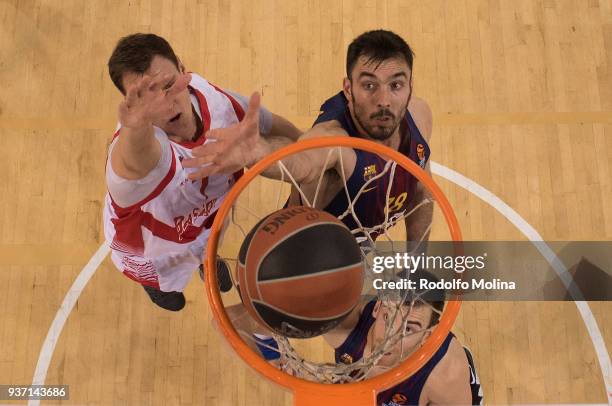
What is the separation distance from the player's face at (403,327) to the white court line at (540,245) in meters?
1.17

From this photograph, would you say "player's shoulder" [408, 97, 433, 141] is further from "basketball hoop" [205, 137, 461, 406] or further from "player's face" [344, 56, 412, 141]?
"basketball hoop" [205, 137, 461, 406]

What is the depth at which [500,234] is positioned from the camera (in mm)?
3516

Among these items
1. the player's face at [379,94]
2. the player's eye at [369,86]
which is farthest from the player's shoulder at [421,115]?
the player's eye at [369,86]

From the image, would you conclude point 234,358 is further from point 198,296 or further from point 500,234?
point 500,234

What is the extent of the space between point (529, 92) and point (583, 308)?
134 centimetres

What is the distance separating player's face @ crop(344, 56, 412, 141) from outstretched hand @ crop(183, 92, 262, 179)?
1.79 ft

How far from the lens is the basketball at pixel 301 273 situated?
1999 millimetres

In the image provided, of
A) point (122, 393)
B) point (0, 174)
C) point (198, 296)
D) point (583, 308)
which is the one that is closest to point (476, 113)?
point (583, 308)

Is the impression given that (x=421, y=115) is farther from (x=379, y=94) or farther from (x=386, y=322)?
(x=386, y=322)

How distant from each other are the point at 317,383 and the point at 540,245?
2.00 meters

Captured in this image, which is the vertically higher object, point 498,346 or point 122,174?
point 122,174

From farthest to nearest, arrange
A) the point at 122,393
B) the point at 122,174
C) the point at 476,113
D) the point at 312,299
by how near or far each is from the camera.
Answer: the point at 476,113
the point at 122,393
the point at 122,174
the point at 312,299

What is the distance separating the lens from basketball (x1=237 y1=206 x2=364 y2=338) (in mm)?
1999

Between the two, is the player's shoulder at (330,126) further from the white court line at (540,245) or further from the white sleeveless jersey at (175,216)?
the white court line at (540,245)
